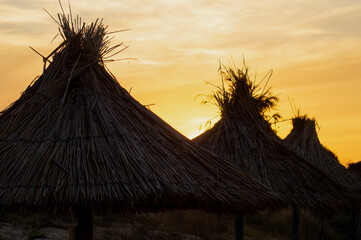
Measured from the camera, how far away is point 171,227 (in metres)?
17.0

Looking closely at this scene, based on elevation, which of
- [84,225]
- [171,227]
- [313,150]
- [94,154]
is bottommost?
[171,227]

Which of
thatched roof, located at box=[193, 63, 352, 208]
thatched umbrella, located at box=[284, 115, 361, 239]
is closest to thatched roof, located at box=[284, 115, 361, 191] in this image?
Answer: thatched umbrella, located at box=[284, 115, 361, 239]

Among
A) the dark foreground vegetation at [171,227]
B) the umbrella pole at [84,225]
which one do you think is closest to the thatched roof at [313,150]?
the dark foreground vegetation at [171,227]

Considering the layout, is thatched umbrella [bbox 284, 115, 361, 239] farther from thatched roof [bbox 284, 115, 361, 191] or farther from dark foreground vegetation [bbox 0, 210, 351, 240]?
dark foreground vegetation [bbox 0, 210, 351, 240]

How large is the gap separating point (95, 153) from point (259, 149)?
503 cm

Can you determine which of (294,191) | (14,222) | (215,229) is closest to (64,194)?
(294,191)

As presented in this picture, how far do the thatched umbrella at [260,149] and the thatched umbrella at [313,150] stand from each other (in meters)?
2.92

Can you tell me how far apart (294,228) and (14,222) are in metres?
7.33

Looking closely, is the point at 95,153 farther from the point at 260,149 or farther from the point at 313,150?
the point at 313,150

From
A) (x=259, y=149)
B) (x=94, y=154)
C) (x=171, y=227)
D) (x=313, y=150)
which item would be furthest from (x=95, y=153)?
(x=171, y=227)

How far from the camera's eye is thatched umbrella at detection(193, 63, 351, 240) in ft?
29.3

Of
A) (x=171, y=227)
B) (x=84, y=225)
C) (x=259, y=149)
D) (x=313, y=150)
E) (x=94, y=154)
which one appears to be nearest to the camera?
(x=94, y=154)

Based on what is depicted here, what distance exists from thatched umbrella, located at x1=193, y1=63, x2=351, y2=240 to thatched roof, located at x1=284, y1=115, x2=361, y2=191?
2919 millimetres

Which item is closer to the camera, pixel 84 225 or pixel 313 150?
pixel 84 225
